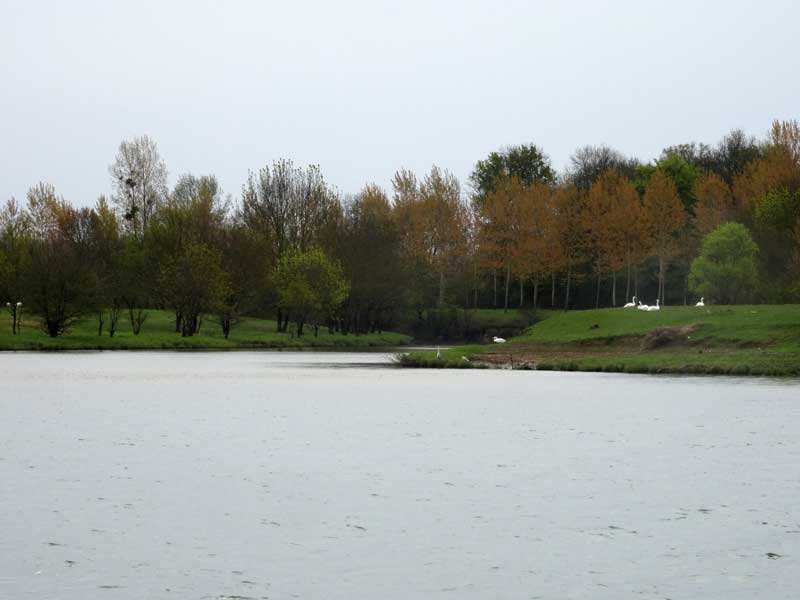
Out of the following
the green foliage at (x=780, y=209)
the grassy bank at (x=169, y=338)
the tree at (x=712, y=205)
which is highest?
the tree at (x=712, y=205)

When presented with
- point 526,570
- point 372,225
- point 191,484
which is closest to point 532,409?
point 191,484

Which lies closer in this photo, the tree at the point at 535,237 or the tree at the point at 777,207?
the tree at the point at 777,207

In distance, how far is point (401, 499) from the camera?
20562mm

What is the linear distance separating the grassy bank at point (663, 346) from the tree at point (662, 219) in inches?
1386

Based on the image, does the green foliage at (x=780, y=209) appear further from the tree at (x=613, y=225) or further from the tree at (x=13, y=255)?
the tree at (x=13, y=255)

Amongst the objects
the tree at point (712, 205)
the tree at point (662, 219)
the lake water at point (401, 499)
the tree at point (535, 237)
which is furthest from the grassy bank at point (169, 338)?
the lake water at point (401, 499)

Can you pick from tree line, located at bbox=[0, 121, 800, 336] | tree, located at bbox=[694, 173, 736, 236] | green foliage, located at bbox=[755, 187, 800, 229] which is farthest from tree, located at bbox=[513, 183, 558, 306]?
green foliage, located at bbox=[755, 187, 800, 229]

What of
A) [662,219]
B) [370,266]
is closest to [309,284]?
[370,266]

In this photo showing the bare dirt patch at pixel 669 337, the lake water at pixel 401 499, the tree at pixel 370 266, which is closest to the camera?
the lake water at pixel 401 499

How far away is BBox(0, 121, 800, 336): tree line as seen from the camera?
103188 mm

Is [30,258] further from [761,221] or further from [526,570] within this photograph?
[526,570]

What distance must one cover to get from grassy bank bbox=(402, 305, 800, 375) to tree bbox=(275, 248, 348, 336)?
38.7m

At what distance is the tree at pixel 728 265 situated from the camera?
88.6 meters

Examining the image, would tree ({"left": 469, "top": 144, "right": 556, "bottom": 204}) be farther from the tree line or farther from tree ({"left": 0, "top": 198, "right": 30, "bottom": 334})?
tree ({"left": 0, "top": 198, "right": 30, "bottom": 334})
